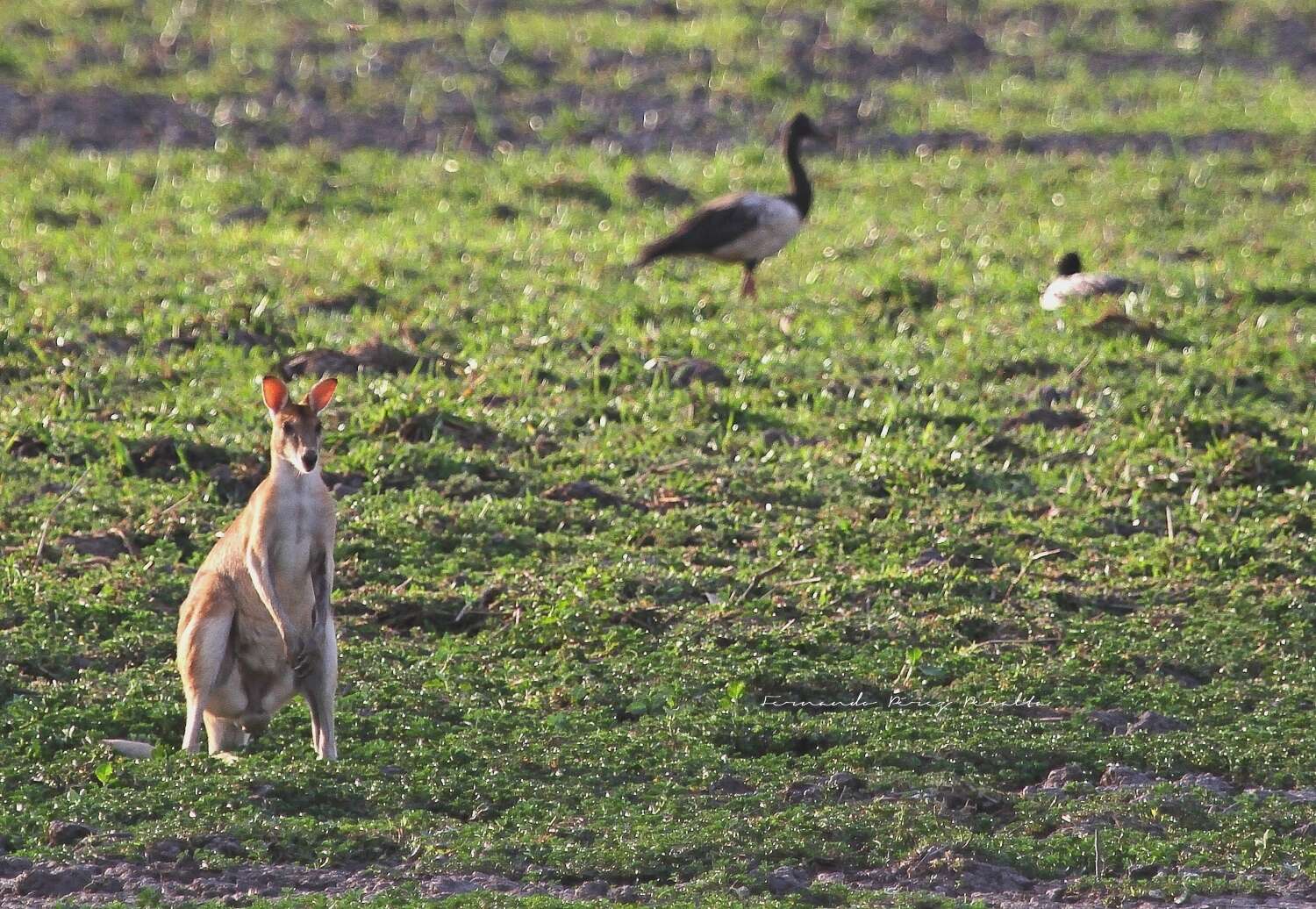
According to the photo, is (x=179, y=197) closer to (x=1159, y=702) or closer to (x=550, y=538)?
(x=550, y=538)

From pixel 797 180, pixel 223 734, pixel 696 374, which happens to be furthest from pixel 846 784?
pixel 797 180

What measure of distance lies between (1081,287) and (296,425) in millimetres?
6486

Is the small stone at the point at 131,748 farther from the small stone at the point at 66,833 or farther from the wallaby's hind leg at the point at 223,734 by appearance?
the small stone at the point at 66,833

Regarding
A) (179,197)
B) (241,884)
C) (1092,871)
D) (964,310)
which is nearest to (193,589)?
(241,884)

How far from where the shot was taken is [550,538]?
28.5 ft

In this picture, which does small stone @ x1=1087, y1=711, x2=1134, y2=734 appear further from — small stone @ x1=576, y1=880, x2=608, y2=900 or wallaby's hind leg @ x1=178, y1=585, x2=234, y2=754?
wallaby's hind leg @ x1=178, y1=585, x2=234, y2=754

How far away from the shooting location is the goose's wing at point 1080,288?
12.1m

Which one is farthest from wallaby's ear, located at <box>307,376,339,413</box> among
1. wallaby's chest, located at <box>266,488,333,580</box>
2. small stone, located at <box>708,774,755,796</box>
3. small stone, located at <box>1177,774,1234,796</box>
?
small stone, located at <box>1177,774,1234,796</box>

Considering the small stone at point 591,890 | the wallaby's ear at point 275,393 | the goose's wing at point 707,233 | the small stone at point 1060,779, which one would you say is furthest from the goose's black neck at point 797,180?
the small stone at point 591,890

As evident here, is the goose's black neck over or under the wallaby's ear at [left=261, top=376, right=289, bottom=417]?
over

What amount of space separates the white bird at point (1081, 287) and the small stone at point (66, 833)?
23.9 ft

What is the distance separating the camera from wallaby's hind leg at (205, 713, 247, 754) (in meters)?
6.82

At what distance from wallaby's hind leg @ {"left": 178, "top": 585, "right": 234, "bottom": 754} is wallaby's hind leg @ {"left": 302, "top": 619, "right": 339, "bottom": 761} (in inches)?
11.5

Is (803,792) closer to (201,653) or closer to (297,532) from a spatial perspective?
(297,532)
